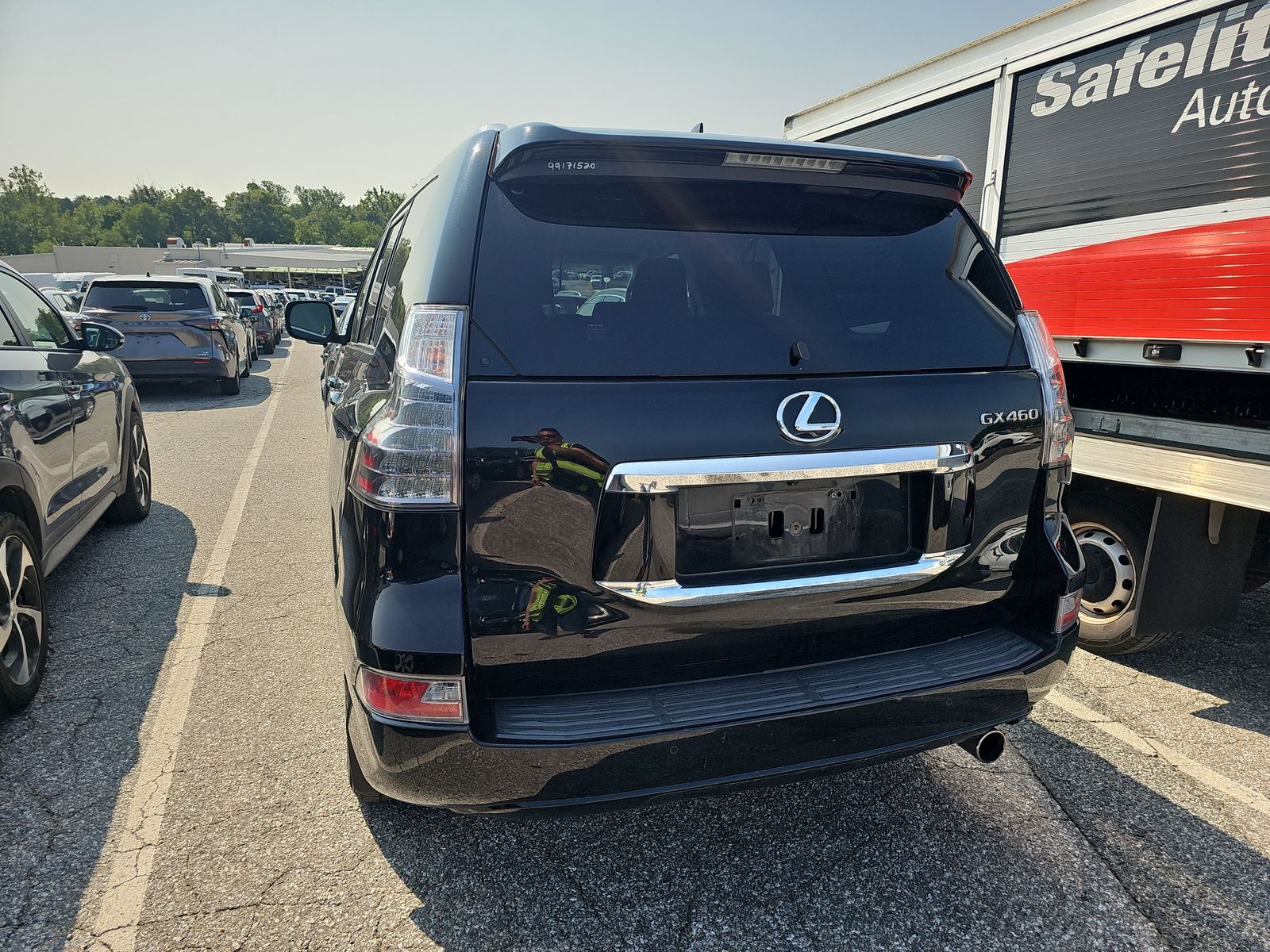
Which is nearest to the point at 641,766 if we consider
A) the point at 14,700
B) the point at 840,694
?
the point at 840,694

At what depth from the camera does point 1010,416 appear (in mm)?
2176

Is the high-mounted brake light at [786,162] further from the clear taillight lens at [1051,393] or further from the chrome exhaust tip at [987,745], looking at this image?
the chrome exhaust tip at [987,745]

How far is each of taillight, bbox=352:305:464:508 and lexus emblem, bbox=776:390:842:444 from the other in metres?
0.76

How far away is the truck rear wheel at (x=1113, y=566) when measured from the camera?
3539 millimetres

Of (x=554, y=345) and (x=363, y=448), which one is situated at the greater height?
Result: (x=554, y=345)

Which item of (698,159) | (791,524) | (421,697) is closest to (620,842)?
→ (421,697)

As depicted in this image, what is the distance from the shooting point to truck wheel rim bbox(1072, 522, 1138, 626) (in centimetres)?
365

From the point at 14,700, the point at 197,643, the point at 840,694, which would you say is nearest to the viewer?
the point at 840,694

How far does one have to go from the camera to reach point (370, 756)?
1.93m

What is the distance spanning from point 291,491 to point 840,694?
19.9 feet

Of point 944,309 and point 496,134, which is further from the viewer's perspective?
point 944,309

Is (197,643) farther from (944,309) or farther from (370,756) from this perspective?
(944,309)

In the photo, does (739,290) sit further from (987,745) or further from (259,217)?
(259,217)

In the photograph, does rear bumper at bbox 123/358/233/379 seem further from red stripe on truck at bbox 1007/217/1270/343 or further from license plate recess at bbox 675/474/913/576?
license plate recess at bbox 675/474/913/576
